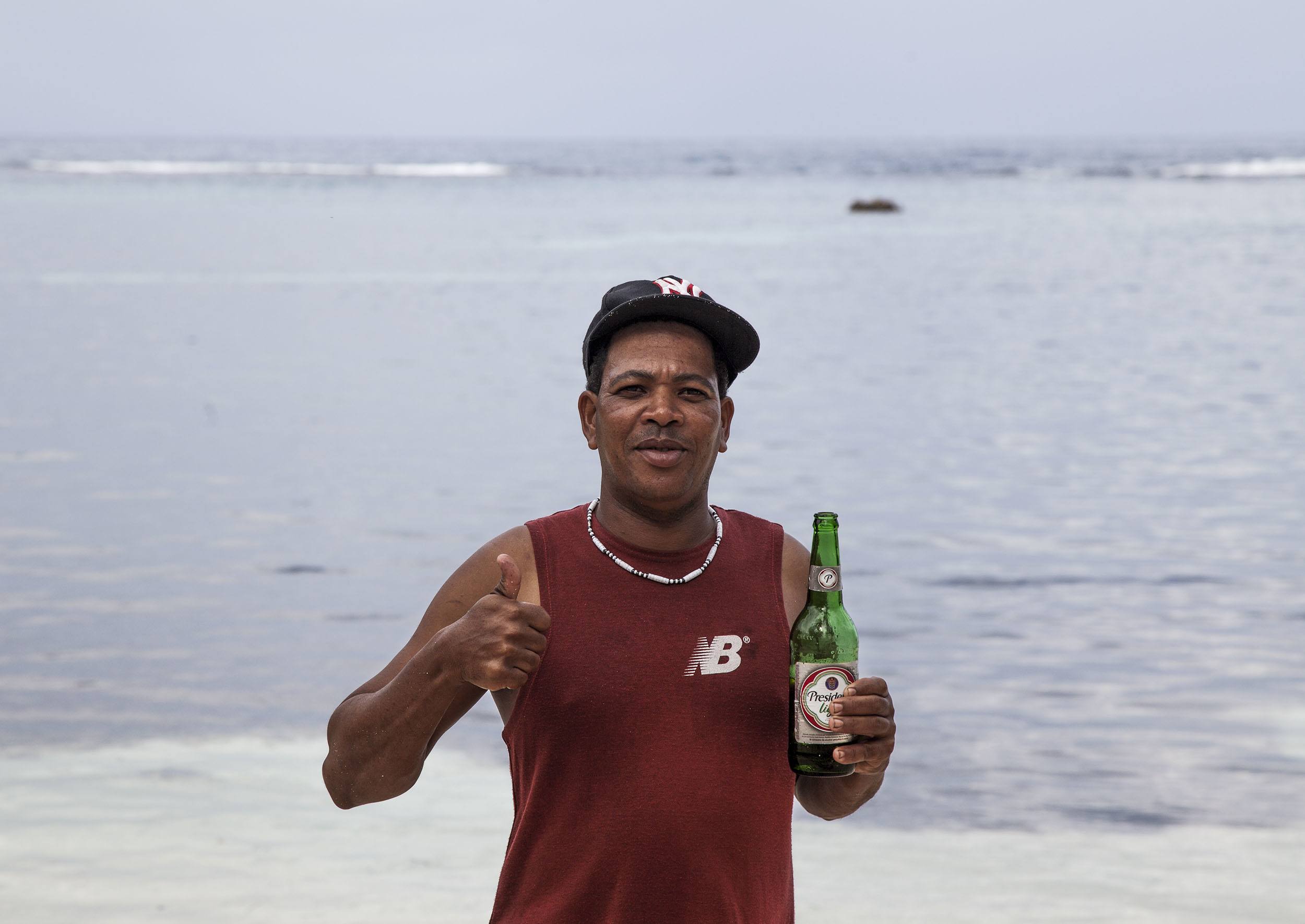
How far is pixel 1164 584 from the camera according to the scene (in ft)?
33.3

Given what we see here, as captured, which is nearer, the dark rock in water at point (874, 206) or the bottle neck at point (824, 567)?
the bottle neck at point (824, 567)

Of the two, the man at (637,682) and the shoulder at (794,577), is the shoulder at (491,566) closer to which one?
the man at (637,682)

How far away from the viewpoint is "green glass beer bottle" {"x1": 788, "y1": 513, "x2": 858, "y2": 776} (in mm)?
2775

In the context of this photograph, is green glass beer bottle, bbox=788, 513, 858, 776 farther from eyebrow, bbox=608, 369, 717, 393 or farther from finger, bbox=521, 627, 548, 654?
finger, bbox=521, 627, 548, 654

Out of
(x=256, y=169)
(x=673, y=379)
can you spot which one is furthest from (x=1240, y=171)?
(x=673, y=379)

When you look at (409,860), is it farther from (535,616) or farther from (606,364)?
(535,616)

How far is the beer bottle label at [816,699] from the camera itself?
9.08 ft

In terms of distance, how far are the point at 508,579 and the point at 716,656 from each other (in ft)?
1.26

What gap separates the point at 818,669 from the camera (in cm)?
280

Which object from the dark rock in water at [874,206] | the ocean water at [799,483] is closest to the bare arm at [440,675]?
the ocean water at [799,483]

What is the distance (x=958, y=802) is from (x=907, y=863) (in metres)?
0.67

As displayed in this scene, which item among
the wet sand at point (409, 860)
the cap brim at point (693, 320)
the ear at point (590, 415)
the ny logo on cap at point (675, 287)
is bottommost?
the wet sand at point (409, 860)

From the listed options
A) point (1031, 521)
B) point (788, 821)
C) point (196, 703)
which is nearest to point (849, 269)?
point (1031, 521)

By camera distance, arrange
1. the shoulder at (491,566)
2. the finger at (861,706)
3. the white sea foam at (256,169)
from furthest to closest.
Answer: the white sea foam at (256,169) → the shoulder at (491,566) → the finger at (861,706)
